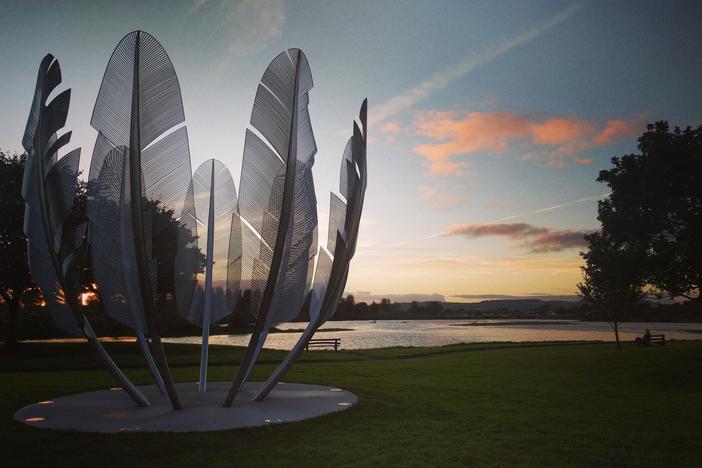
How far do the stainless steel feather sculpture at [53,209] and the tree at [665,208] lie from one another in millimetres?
21701

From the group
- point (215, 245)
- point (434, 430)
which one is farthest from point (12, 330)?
point (434, 430)

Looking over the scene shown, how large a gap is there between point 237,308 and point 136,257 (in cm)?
296

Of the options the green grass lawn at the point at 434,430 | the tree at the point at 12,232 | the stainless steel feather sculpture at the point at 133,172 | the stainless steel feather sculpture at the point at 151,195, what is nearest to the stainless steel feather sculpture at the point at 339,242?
the stainless steel feather sculpture at the point at 151,195

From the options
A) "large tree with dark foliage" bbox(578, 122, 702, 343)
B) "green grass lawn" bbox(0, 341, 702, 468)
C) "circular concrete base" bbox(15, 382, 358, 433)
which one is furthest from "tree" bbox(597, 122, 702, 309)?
"circular concrete base" bbox(15, 382, 358, 433)

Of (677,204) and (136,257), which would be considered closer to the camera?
(136,257)

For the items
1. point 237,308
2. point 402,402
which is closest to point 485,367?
point 402,402

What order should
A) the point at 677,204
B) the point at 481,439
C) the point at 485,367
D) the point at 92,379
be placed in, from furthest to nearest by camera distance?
the point at 677,204 < the point at 485,367 < the point at 92,379 < the point at 481,439

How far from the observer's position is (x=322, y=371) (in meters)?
17.6

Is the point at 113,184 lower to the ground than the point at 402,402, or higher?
higher

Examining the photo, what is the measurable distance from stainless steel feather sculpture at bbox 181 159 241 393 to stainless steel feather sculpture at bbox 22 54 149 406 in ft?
8.51

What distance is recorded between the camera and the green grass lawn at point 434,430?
664cm

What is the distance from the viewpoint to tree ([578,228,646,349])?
906 inches

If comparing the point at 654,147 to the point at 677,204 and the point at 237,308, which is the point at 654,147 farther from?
the point at 237,308

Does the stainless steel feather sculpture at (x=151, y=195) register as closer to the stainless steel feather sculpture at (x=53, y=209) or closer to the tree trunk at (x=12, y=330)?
the stainless steel feather sculpture at (x=53, y=209)
